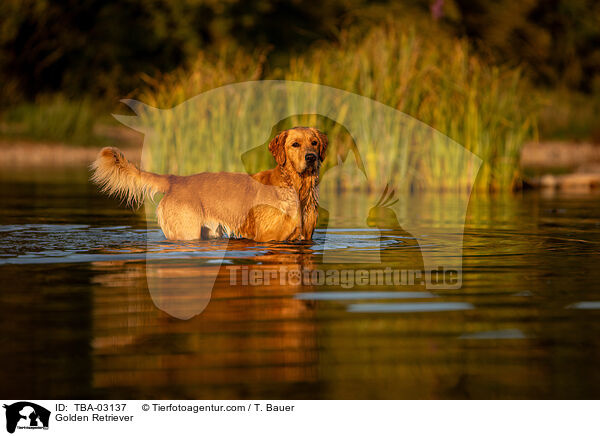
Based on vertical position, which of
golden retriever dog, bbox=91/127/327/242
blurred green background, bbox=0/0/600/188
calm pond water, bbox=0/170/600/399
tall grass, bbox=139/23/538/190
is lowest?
calm pond water, bbox=0/170/600/399

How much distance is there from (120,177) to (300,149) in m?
1.77

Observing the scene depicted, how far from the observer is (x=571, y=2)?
147 ft

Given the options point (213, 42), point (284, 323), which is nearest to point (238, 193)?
point (284, 323)

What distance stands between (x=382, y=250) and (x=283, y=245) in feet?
3.19

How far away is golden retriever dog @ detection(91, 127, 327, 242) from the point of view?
1023cm

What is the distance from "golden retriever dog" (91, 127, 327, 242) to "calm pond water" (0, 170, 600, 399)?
29 centimetres

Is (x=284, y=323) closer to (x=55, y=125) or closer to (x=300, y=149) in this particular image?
(x=300, y=149)

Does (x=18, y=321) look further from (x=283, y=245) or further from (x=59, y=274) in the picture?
(x=283, y=245)

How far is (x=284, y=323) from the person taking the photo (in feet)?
20.4
